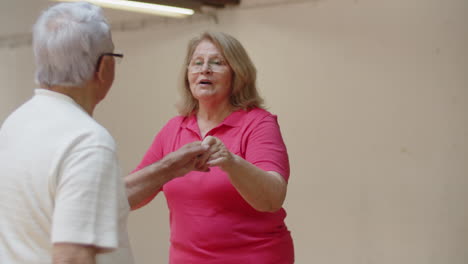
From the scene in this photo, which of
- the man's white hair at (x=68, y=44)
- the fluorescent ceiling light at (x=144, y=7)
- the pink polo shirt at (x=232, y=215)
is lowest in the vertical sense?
the pink polo shirt at (x=232, y=215)

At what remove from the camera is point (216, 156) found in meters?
2.16

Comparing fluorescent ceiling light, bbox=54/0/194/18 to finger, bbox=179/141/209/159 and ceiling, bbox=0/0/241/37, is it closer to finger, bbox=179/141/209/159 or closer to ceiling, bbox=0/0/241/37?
ceiling, bbox=0/0/241/37

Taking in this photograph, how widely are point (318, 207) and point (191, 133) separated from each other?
204 cm

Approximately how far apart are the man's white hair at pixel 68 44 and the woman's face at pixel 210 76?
1.08 meters

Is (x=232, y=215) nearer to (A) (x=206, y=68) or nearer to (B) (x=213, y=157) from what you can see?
(B) (x=213, y=157)

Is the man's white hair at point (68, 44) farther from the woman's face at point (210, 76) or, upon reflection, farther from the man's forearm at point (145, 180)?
the woman's face at point (210, 76)

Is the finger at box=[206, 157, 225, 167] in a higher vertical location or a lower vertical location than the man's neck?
lower

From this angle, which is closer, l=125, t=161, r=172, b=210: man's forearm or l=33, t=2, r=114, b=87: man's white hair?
l=33, t=2, r=114, b=87: man's white hair

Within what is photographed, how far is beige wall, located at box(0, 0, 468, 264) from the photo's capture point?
3.90m

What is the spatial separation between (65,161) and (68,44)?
0.28 m

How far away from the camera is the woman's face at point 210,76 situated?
2.63 metres

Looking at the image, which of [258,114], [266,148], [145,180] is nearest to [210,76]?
[258,114]

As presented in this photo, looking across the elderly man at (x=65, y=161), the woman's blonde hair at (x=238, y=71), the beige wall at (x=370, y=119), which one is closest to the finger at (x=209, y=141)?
the woman's blonde hair at (x=238, y=71)

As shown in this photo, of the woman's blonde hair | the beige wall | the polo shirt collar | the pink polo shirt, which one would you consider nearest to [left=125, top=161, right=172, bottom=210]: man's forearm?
the pink polo shirt
